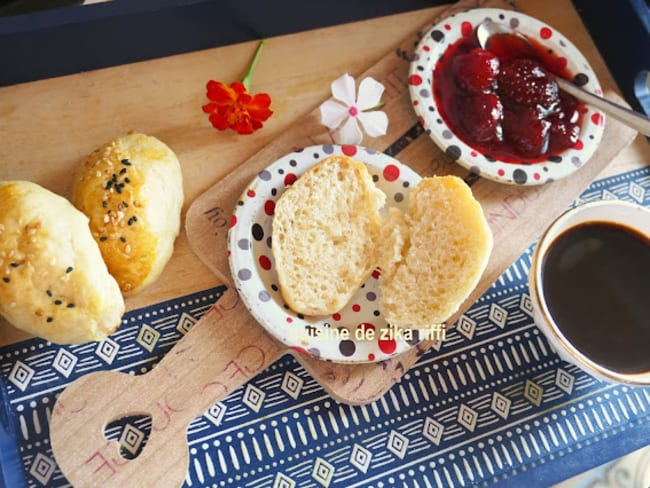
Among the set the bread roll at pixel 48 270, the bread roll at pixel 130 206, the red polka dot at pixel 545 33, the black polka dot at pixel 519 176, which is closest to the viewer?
the bread roll at pixel 48 270

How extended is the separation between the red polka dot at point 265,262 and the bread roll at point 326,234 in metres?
0.04

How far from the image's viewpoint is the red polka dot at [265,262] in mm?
1577

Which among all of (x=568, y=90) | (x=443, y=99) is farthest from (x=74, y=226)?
(x=568, y=90)

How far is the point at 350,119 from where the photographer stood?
5.62 feet

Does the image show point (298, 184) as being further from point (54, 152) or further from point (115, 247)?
point (54, 152)

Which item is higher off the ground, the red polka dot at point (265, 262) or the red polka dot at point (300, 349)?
the red polka dot at point (265, 262)

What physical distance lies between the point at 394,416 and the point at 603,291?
0.56m

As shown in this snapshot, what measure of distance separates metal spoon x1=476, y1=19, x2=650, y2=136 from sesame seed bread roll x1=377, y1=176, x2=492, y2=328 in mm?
499

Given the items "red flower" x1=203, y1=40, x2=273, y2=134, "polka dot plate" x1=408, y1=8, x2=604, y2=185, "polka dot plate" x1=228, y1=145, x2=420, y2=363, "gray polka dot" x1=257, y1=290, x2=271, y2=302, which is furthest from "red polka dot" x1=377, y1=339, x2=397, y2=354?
"red flower" x1=203, y1=40, x2=273, y2=134

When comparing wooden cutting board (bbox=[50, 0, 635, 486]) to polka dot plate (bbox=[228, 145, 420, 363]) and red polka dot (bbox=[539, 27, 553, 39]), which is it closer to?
polka dot plate (bbox=[228, 145, 420, 363])

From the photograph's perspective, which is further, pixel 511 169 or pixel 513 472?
pixel 511 169

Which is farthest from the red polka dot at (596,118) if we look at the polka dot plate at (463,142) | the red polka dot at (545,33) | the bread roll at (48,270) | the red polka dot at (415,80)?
the bread roll at (48,270)

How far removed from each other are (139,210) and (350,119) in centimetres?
56

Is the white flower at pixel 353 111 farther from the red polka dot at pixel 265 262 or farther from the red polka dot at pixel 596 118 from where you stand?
the red polka dot at pixel 596 118
